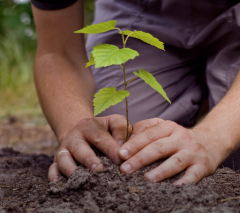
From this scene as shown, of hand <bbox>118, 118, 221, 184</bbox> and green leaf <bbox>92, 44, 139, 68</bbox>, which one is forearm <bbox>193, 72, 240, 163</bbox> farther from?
green leaf <bbox>92, 44, 139, 68</bbox>

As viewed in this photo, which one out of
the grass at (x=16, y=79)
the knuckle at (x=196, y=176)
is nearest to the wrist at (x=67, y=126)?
the knuckle at (x=196, y=176)

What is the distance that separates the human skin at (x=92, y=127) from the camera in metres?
1.15

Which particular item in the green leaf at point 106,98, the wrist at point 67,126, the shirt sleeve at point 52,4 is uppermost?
the shirt sleeve at point 52,4

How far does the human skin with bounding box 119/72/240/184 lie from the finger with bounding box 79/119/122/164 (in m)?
0.06

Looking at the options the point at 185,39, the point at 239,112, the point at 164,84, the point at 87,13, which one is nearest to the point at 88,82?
the point at 164,84

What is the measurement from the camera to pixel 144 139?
3.85 feet

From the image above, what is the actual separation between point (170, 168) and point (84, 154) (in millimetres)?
397

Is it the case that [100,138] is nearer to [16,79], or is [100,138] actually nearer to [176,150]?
[176,150]

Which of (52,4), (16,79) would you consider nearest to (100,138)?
(52,4)

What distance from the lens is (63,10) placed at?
1.85 m

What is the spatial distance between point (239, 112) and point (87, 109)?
0.92 metres

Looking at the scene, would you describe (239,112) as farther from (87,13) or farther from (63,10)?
(87,13)

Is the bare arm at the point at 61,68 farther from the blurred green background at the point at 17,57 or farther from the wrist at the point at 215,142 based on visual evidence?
the blurred green background at the point at 17,57

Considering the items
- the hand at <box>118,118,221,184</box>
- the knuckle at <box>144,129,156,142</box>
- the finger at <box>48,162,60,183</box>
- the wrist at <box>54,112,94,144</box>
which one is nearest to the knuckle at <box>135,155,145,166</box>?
the hand at <box>118,118,221,184</box>
